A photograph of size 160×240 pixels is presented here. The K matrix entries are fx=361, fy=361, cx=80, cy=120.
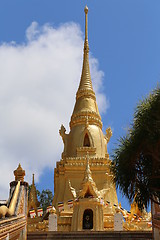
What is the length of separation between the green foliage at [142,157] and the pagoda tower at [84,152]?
1312 cm

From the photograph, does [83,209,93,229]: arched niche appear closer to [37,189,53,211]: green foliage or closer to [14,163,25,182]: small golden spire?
[14,163,25,182]: small golden spire

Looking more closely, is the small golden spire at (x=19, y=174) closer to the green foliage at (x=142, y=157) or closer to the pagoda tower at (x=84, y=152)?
the green foliage at (x=142, y=157)

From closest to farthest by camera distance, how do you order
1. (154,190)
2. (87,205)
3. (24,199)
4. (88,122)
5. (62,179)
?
(154,190)
(24,199)
(87,205)
(62,179)
(88,122)

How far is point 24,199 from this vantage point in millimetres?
11664

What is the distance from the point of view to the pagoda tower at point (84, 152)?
27.8 m

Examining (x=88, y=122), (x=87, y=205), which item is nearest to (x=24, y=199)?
(x=87, y=205)

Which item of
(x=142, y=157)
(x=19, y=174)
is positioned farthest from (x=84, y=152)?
(x=142, y=157)

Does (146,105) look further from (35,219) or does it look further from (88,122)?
(88,122)

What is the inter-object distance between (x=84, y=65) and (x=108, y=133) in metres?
7.62

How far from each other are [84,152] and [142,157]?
1893 centimetres

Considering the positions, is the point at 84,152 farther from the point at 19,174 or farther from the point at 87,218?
the point at 19,174

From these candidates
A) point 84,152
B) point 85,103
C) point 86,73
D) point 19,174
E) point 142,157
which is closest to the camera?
point 142,157

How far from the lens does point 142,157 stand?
1096cm

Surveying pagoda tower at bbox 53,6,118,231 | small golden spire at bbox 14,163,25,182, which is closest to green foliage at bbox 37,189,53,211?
pagoda tower at bbox 53,6,118,231
